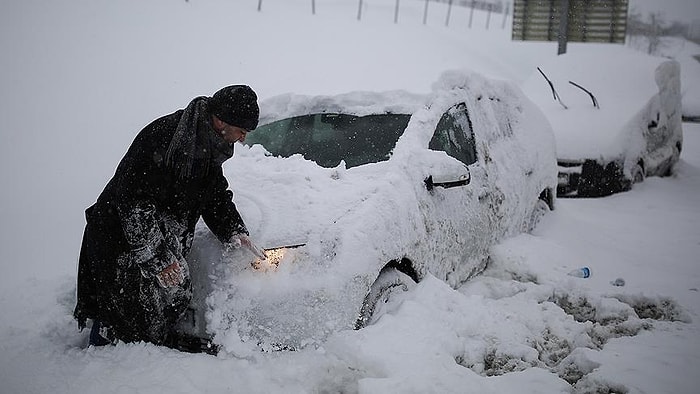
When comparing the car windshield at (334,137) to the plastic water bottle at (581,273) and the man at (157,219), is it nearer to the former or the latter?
the man at (157,219)

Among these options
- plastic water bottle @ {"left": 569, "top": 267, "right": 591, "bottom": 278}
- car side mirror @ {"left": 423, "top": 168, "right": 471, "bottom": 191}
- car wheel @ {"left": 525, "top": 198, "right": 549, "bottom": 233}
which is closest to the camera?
car side mirror @ {"left": 423, "top": 168, "right": 471, "bottom": 191}

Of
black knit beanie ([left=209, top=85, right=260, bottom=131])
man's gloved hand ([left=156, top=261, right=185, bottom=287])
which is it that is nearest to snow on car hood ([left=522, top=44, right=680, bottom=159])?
black knit beanie ([left=209, top=85, right=260, bottom=131])

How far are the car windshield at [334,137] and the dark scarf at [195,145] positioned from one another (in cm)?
110

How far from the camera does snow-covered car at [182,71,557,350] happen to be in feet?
8.89

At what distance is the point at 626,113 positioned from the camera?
7.61 m

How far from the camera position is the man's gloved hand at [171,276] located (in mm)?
2582

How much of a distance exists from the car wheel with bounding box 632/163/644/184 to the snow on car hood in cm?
33

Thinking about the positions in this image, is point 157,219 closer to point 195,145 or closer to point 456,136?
point 195,145

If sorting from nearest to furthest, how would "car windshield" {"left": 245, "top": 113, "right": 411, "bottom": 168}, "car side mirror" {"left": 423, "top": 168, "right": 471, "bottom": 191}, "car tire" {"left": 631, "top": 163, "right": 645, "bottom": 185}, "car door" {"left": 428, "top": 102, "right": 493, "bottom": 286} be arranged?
"car side mirror" {"left": 423, "top": 168, "right": 471, "bottom": 191}, "car door" {"left": 428, "top": 102, "right": 493, "bottom": 286}, "car windshield" {"left": 245, "top": 113, "right": 411, "bottom": 168}, "car tire" {"left": 631, "top": 163, "right": 645, "bottom": 185}

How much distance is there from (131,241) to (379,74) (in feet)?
46.3

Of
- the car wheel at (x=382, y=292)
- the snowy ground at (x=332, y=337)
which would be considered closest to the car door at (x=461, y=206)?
the snowy ground at (x=332, y=337)

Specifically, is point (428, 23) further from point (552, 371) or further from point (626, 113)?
point (552, 371)

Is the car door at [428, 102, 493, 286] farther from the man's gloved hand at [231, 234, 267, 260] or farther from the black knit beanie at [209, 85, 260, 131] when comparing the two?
the black knit beanie at [209, 85, 260, 131]

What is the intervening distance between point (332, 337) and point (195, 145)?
1.20 meters
